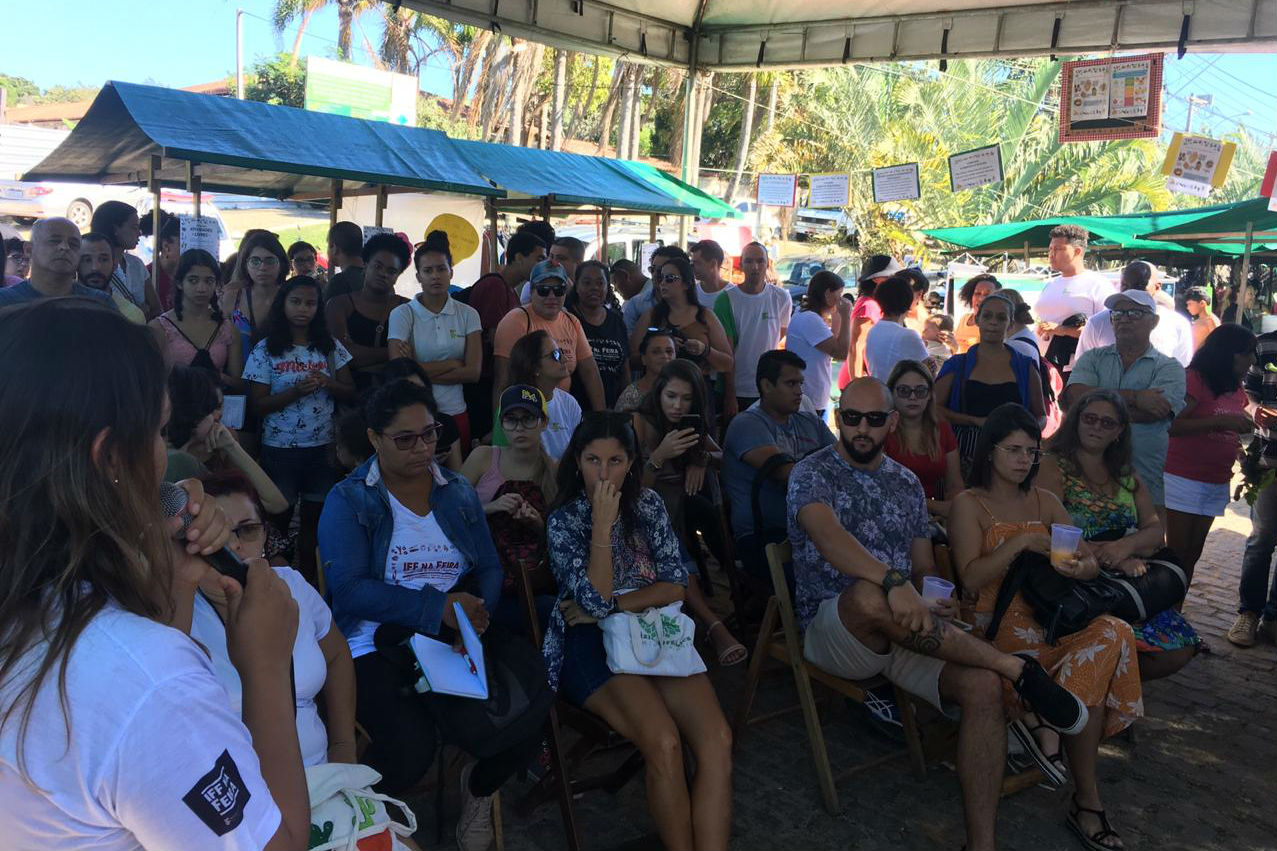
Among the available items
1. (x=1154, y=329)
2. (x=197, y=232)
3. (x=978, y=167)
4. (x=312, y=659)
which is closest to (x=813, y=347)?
(x=1154, y=329)

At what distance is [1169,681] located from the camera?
4.66 meters

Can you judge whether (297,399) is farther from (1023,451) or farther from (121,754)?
(121,754)

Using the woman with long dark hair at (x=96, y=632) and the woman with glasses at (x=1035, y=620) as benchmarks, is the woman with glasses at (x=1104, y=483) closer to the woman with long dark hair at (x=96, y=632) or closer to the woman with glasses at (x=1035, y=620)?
the woman with glasses at (x=1035, y=620)

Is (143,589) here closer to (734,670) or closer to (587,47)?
(734,670)

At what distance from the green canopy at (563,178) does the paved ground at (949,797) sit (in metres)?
5.17

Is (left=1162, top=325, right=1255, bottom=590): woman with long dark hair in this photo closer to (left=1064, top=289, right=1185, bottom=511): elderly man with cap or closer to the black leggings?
(left=1064, top=289, right=1185, bottom=511): elderly man with cap

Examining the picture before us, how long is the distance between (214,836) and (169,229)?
20.3 feet

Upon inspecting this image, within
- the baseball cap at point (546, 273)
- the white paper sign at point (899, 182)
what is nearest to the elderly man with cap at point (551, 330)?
the baseball cap at point (546, 273)

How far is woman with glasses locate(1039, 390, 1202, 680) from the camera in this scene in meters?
3.91

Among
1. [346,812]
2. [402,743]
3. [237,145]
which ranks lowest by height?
[402,743]

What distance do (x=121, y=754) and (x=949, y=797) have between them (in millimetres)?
3182

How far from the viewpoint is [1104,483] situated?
4125mm

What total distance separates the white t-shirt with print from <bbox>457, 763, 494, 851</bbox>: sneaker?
6.52ft

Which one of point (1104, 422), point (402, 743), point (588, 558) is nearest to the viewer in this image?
point (402, 743)
